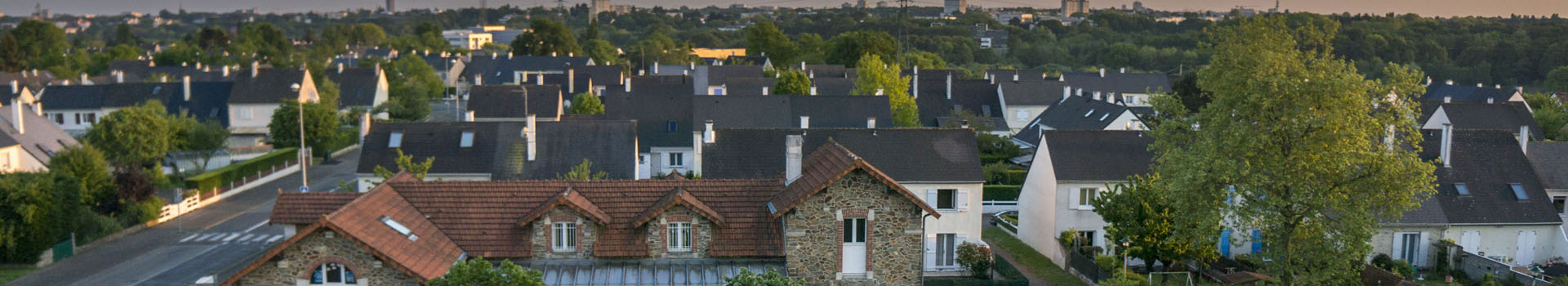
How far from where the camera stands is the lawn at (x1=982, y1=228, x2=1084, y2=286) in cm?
3319

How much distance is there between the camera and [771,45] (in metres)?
126

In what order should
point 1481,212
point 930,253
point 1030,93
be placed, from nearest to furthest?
point 930,253 < point 1481,212 < point 1030,93

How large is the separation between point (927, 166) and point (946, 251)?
312 centimetres

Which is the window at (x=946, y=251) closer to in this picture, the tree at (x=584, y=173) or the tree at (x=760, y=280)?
the tree at (x=584, y=173)

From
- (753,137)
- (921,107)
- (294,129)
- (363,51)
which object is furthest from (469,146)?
(363,51)

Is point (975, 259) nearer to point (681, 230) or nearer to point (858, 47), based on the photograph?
point (681, 230)

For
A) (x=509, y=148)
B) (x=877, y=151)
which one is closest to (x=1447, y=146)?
(x=877, y=151)

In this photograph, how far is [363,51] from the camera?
560 ft

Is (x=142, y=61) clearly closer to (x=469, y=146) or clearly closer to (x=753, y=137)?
(x=469, y=146)

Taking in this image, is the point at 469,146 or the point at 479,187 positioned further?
the point at 469,146

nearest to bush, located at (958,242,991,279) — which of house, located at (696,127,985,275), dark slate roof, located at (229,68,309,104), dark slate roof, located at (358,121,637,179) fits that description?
house, located at (696,127,985,275)

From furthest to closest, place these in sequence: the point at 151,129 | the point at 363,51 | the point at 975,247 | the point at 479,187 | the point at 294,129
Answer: the point at 363,51, the point at 294,129, the point at 151,129, the point at 975,247, the point at 479,187

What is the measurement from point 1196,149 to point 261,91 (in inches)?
2515

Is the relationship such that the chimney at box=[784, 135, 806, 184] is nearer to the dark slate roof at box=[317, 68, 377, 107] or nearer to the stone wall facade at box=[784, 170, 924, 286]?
the stone wall facade at box=[784, 170, 924, 286]
